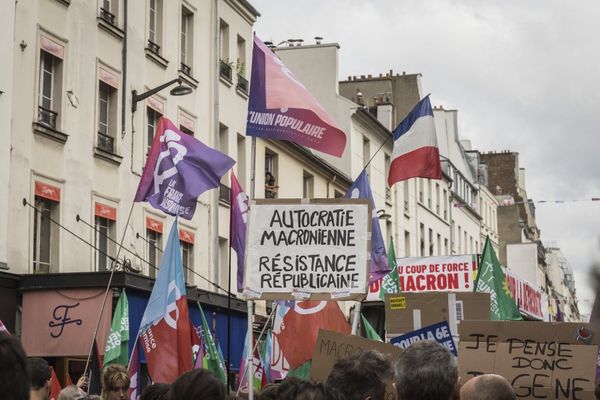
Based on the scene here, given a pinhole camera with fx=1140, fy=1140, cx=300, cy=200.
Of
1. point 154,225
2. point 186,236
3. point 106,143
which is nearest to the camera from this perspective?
point 106,143

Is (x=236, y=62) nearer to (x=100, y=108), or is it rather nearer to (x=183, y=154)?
(x=100, y=108)

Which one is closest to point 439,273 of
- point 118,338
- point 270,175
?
point 270,175

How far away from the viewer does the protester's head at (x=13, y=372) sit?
313 centimetres

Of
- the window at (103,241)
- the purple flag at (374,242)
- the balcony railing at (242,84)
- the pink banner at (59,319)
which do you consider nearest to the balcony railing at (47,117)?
the window at (103,241)

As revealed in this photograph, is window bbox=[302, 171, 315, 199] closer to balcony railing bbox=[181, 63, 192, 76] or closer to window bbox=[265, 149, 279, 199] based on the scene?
window bbox=[265, 149, 279, 199]

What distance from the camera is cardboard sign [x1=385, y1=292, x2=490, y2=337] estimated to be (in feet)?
33.7

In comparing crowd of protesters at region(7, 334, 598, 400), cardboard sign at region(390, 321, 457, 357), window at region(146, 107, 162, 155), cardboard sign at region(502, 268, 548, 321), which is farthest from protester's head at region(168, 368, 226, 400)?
cardboard sign at region(502, 268, 548, 321)

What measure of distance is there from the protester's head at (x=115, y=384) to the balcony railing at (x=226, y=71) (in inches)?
782

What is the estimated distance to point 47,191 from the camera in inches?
781

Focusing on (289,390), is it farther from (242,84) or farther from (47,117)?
(242,84)

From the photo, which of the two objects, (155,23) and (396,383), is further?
(155,23)

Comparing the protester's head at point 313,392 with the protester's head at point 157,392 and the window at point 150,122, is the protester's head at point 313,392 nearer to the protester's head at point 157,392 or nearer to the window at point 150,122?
the protester's head at point 157,392

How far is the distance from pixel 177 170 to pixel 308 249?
449 centimetres

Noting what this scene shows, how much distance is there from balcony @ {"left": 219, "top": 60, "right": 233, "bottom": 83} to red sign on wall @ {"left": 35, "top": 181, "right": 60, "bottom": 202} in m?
8.79
